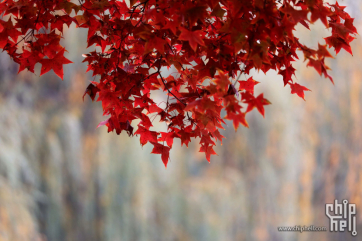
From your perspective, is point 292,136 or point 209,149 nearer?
point 209,149

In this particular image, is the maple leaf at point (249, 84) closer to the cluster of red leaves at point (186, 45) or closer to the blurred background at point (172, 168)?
the cluster of red leaves at point (186, 45)

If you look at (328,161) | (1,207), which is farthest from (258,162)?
(1,207)

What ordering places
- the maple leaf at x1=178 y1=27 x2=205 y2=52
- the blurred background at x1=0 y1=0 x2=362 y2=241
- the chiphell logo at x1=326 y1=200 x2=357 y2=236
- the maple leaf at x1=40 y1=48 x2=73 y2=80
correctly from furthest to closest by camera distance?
1. the chiphell logo at x1=326 y1=200 x2=357 y2=236
2. the blurred background at x1=0 y1=0 x2=362 y2=241
3. the maple leaf at x1=40 y1=48 x2=73 y2=80
4. the maple leaf at x1=178 y1=27 x2=205 y2=52

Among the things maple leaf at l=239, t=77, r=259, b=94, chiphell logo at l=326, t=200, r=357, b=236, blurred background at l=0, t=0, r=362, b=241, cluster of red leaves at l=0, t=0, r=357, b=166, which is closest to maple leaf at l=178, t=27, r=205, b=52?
cluster of red leaves at l=0, t=0, r=357, b=166

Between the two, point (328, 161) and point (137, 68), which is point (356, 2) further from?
point (137, 68)

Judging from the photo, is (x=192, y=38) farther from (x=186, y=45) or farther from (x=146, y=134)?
(x=146, y=134)

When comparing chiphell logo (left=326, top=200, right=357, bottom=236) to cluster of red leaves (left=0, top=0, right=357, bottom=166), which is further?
chiphell logo (left=326, top=200, right=357, bottom=236)

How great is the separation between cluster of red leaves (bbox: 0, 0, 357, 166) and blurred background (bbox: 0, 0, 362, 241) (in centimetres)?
183

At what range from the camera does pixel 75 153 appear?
268 centimetres

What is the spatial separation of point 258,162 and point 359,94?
1252 millimetres

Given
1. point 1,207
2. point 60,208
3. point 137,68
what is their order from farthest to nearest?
1. point 60,208
2. point 1,207
3. point 137,68

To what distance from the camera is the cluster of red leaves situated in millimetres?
619

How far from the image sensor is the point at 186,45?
2.44 ft

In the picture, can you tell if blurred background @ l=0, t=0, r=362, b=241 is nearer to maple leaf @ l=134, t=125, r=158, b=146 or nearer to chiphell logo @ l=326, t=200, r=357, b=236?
chiphell logo @ l=326, t=200, r=357, b=236
